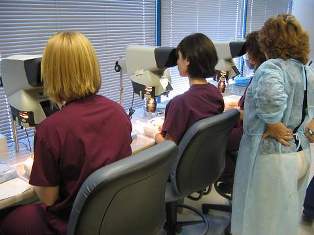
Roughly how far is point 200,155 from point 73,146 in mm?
742

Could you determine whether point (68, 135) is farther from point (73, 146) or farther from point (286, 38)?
point (286, 38)

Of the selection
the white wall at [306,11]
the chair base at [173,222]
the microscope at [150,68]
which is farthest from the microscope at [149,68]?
the white wall at [306,11]

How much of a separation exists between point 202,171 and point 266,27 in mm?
783

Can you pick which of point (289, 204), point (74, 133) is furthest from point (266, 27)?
point (74, 133)

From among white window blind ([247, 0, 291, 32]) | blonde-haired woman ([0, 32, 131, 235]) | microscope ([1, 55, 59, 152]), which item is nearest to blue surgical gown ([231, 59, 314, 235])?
blonde-haired woman ([0, 32, 131, 235])

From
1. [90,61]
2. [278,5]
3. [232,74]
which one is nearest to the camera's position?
[90,61]

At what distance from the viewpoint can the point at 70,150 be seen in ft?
3.47

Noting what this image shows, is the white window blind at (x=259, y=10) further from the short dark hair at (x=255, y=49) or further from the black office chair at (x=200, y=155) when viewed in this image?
the black office chair at (x=200, y=155)

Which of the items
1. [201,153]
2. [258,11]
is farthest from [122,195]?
[258,11]

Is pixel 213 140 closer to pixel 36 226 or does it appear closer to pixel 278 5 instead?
pixel 36 226

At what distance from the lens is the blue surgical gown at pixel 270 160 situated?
1.46 meters

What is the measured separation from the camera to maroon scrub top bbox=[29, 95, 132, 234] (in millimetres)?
1046

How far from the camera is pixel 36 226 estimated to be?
1.20 m

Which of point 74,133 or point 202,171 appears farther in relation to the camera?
point 202,171
